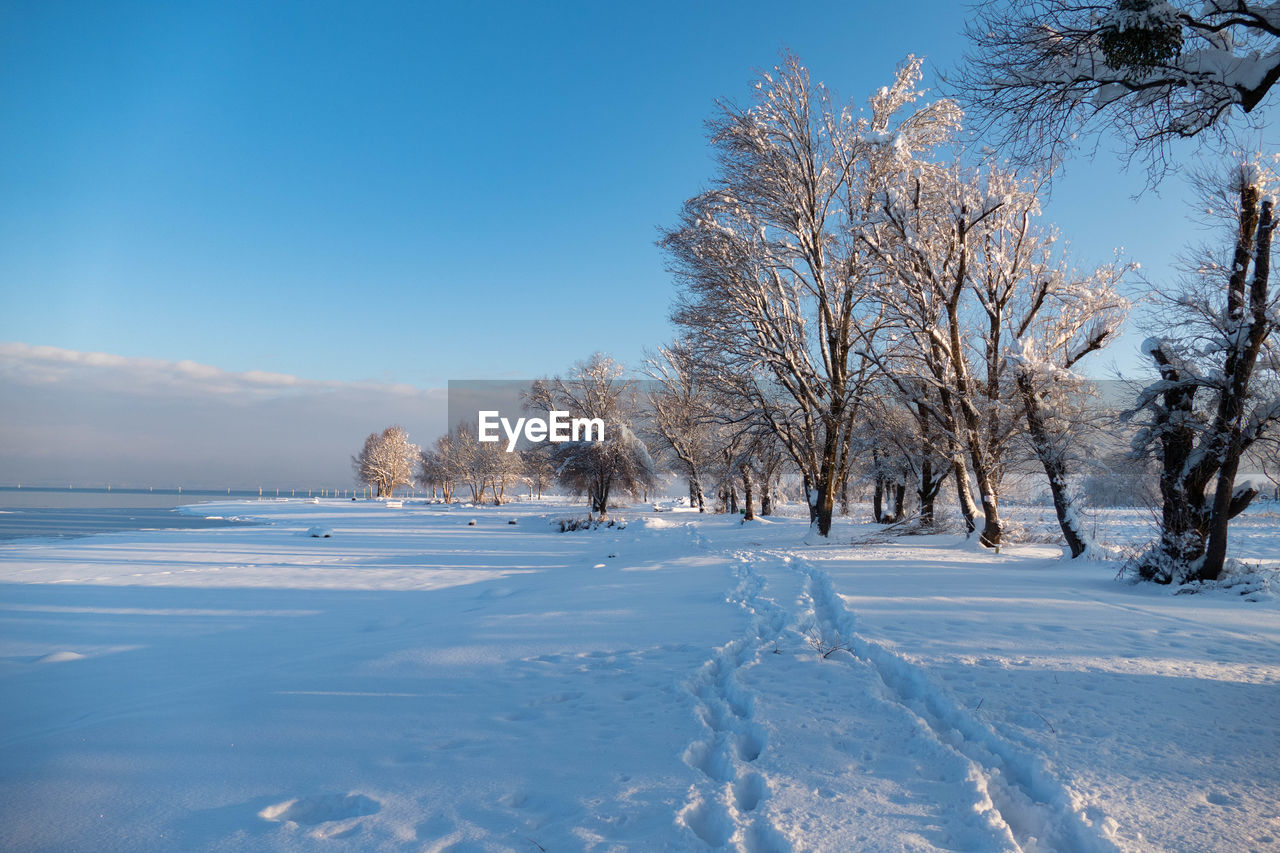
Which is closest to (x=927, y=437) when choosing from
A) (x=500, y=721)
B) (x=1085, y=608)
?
(x=1085, y=608)

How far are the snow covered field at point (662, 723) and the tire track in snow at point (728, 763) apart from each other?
17 mm

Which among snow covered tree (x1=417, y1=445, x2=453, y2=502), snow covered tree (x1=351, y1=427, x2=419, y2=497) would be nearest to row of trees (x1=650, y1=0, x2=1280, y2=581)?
snow covered tree (x1=417, y1=445, x2=453, y2=502)

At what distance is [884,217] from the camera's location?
44.1 feet

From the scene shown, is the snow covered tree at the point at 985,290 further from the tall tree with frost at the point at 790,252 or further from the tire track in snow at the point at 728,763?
the tire track in snow at the point at 728,763

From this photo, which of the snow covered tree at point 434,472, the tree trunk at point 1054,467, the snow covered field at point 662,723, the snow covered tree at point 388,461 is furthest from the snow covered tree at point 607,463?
Answer: the snow covered tree at point 388,461

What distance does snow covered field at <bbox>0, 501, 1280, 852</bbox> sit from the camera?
264cm

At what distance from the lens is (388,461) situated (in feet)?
258

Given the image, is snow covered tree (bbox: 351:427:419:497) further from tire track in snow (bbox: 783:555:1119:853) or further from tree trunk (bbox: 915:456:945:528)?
tire track in snow (bbox: 783:555:1119:853)

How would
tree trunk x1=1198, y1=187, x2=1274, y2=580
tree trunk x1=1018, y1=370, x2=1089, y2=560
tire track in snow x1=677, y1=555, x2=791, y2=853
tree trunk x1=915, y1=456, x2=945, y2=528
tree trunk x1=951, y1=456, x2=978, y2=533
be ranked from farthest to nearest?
tree trunk x1=915, y1=456, x2=945, y2=528
tree trunk x1=951, y1=456, x2=978, y2=533
tree trunk x1=1018, y1=370, x2=1089, y2=560
tree trunk x1=1198, y1=187, x2=1274, y2=580
tire track in snow x1=677, y1=555, x2=791, y2=853

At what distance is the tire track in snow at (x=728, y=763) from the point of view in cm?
256

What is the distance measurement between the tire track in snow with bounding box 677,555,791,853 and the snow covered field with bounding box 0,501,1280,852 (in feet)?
0.06

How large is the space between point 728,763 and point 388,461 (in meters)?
82.7

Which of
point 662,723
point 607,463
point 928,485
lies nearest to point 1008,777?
point 662,723

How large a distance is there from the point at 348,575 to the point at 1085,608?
509 inches
